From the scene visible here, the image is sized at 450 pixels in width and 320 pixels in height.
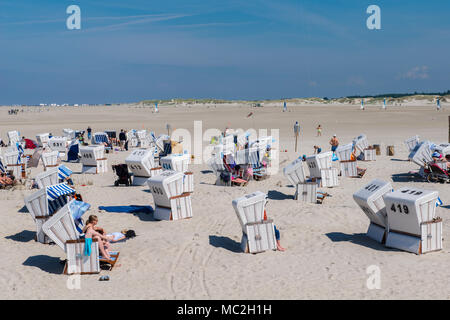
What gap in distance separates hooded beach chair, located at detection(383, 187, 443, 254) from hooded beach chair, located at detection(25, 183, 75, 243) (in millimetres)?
6841

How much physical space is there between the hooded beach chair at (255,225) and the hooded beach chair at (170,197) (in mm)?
2750

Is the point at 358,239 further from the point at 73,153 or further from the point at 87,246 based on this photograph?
the point at 73,153

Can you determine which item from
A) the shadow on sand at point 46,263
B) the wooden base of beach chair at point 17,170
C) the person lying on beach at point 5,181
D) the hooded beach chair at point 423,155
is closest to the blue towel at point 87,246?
the shadow on sand at point 46,263

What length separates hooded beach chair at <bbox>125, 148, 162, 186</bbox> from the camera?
15.5 m

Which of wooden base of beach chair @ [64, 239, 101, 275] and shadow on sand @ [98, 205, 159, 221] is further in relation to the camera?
shadow on sand @ [98, 205, 159, 221]

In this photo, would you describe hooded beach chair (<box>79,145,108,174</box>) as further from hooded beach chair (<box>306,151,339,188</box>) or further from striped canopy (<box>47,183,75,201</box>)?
hooded beach chair (<box>306,151,339,188</box>)

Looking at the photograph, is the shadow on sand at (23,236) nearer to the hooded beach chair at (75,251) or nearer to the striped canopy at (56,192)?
the striped canopy at (56,192)

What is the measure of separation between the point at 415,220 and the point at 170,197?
5762 millimetres

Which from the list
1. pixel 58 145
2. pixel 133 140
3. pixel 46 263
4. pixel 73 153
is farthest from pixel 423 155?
pixel 133 140

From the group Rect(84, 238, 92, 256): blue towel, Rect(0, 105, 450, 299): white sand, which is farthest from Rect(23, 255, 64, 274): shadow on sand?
Rect(84, 238, 92, 256): blue towel

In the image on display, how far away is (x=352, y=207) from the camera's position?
12.7 meters
